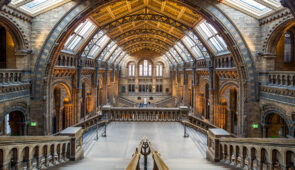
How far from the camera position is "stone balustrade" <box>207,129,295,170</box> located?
17.5ft

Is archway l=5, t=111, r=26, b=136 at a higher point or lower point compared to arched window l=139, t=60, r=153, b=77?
lower

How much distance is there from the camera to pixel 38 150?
20.6 ft

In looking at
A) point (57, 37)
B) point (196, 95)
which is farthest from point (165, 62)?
point (57, 37)

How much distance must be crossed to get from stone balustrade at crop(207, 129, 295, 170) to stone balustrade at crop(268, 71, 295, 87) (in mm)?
5424

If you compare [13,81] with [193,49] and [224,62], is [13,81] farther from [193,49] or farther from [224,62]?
[193,49]

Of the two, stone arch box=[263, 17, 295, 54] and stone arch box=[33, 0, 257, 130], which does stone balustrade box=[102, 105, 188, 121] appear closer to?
stone arch box=[33, 0, 257, 130]

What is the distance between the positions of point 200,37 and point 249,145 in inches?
569

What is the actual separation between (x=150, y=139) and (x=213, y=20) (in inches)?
331

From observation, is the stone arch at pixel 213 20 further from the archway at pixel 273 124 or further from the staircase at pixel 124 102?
the staircase at pixel 124 102

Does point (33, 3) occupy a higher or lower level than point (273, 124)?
higher

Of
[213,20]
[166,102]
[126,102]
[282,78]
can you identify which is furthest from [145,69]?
[282,78]

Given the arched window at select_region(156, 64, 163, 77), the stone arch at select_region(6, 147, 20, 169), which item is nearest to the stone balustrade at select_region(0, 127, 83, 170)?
the stone arch at select_region(6, 147, 20, 169)

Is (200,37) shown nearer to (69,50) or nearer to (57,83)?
(69,50)

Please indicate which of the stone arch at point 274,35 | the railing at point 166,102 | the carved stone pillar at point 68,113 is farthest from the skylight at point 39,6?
the railing at point 166,102
